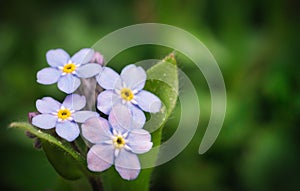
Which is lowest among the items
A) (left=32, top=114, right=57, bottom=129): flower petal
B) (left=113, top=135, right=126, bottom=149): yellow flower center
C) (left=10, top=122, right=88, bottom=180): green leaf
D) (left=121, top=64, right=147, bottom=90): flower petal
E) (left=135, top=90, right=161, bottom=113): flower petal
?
(left=10, top=122, right=88, bottom=180): green leaf

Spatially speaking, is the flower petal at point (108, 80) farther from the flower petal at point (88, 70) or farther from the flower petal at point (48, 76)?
the flower petal at point (48, 76)

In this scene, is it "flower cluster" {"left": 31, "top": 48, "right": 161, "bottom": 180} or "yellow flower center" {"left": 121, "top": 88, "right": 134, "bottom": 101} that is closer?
"flower cluster" {"left": 31, "top": 48, "right": 161, "bottom": 180}

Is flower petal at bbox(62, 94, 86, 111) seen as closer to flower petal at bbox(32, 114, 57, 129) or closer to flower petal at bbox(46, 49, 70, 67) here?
flower petal at bbox(32, 114, 57, 129)

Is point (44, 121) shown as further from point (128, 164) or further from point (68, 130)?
point (128, 164)

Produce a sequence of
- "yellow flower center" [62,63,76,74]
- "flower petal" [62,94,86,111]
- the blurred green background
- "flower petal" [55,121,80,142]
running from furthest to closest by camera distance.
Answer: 1. the blurred green background
2. "yellow flower center" [62,63,76,74]
3. "flower petal" [62,94,86,111]
4. "flower petal" [55,121,80,142]

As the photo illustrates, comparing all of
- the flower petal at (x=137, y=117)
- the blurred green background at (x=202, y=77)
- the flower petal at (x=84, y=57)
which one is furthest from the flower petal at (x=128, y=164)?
the blurred green background at (x=202, y=77)

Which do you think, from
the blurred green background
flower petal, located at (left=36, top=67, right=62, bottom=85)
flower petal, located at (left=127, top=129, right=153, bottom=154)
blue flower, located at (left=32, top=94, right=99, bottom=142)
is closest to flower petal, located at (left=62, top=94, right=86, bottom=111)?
blue flower, located at (left=32, top=94, right=99, bottom=142)

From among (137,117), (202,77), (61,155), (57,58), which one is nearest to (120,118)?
(137,117)
